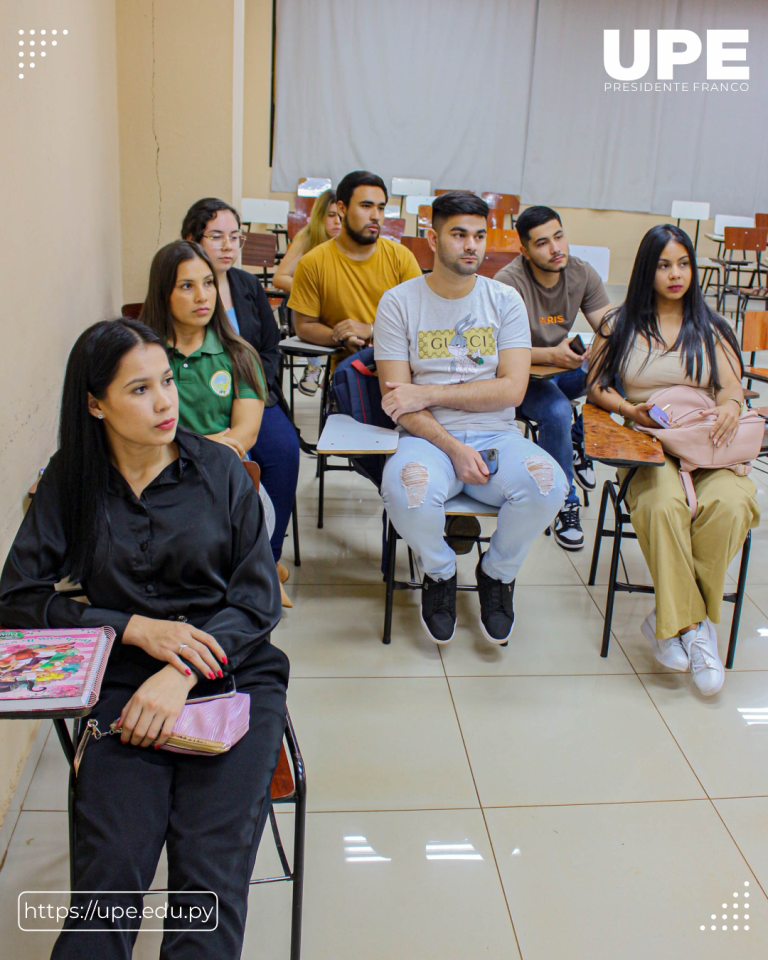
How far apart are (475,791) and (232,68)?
2.74 m

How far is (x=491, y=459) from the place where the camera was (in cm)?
220

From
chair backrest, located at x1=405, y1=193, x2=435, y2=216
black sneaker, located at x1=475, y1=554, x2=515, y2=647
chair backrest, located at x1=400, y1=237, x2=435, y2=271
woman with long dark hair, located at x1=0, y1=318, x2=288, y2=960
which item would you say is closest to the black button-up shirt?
woman with long dark hair, located at x1=0, y1=318, x2=288, y2=960

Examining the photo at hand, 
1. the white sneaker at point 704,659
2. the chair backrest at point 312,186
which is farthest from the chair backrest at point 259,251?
the white sneaker at point 704,659

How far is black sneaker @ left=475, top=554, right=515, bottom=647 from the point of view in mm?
2184

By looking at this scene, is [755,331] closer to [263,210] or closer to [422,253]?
[422,253]

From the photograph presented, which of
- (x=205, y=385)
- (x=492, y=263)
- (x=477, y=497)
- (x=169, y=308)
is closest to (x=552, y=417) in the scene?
(x=477, y=497)

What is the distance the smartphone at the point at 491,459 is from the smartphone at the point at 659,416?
50 centimetres

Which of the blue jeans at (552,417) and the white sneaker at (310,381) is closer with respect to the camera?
the blue jeans at (552,417)

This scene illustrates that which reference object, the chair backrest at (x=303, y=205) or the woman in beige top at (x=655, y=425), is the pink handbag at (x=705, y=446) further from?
the chair backrest at (x=303, y=205)

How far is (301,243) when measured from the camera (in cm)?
422

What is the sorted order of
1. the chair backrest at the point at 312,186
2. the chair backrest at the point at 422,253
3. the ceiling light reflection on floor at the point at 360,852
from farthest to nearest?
1. the chair backrest at the point at 312,186
2. the chair backrest at the point at 422,253
3. the ceiling light reflection on floor at the point at 360,852

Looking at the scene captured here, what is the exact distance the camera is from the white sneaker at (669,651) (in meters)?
2.10

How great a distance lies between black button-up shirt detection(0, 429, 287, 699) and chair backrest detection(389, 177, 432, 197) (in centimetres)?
682

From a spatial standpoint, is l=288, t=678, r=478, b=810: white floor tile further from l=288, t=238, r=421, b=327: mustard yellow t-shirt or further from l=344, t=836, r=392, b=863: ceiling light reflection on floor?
l=288, t=238, r=421, b=327: mustard yellow t-shirt
